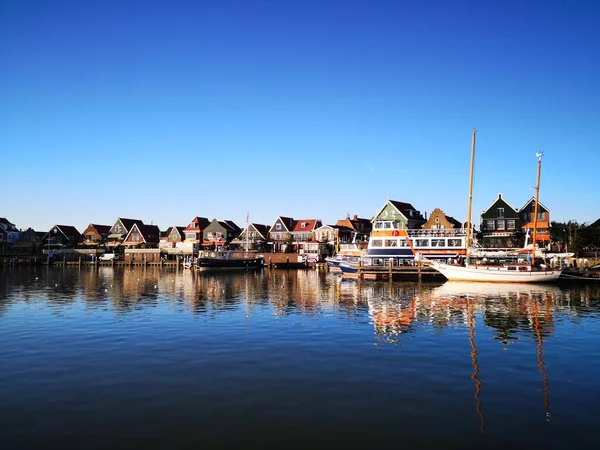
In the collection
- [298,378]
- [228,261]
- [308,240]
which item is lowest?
[228,261]

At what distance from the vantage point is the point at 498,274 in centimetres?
5216

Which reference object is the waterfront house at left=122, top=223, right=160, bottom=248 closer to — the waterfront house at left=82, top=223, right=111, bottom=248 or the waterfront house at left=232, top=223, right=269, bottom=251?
the waterfront house at left=82, top=223, right=111, bottom=248

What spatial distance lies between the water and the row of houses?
53993 millimetres

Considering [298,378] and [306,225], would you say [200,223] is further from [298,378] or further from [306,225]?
[298,378]

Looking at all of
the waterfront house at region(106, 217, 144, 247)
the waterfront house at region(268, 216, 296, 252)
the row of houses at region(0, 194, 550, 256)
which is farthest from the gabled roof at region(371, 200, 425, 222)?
the waterfront house at region(106, 217, 144, 247)

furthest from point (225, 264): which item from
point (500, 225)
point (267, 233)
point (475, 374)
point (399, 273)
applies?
point (475, 374)

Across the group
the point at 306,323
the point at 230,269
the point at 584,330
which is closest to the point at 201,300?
the point at 306,323

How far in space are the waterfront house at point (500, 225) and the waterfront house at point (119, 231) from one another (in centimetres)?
8650

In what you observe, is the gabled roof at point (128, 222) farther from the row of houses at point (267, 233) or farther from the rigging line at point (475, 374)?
the rigging line at point (475, 374)

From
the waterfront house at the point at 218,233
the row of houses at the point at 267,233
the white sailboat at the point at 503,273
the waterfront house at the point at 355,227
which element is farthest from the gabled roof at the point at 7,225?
the white sailboat at the point at 503,273

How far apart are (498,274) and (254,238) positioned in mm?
68610

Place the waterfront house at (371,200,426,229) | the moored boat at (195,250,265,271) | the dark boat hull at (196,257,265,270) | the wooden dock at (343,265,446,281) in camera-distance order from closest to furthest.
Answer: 1. the wooden dock at (343,265,446,281)
2. the dark boat hull at (196,257,265,270)
3. the moored boat at (195,250,265,271)
4. the waterfront house at (371,200,426,229)

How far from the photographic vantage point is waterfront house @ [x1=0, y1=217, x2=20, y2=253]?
12493cm

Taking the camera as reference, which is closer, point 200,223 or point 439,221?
point 439,221
